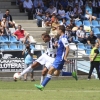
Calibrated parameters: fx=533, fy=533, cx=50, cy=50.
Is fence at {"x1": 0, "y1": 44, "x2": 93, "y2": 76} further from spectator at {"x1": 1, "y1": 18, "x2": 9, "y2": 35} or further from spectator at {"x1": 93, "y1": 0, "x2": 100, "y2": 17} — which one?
spectator at {"x1": 93, "y1": 0, "x2": 100, "y2": 17}

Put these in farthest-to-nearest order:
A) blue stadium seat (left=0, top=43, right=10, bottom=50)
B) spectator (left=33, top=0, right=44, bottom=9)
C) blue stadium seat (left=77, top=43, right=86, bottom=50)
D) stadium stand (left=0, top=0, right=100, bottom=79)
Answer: spectator (left=33, top=0, right=44, bottom=9), blue stadium seat (left=77, top=43, right=86, bottom=50), stadium stand (left=0, top=0, right=100, bottom=79), blue stadium seat (left=0, top=43, right=10, bottom=50)

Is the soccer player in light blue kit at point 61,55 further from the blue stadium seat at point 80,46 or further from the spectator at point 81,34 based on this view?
the spectator at point 81,34

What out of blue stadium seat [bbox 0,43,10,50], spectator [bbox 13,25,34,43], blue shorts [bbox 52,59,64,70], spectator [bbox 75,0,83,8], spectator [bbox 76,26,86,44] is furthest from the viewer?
spectator [bbox 75,0,83,8]

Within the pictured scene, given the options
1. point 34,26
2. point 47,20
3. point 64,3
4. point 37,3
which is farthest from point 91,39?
point 64,3

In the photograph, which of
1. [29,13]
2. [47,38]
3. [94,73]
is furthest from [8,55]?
[47,38]

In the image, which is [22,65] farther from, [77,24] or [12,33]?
[77,24]

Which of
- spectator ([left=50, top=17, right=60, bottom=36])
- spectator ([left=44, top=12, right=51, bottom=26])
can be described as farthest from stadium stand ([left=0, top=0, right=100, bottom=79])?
spectator ([left=50, top=17, right=60, bottom=36])

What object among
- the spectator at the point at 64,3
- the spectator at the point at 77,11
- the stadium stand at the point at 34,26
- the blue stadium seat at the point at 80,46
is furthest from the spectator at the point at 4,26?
the spectator at the point at 64,3

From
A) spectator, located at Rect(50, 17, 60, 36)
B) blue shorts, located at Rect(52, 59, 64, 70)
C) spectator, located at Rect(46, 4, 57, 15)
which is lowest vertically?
spectator, located at Rect(50, 17, 60, 36)

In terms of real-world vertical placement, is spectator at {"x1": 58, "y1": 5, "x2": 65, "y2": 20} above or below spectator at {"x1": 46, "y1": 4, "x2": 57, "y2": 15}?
below

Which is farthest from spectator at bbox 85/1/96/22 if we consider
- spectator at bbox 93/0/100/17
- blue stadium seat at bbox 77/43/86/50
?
blue stadium seat at bbox 77/43/86/50

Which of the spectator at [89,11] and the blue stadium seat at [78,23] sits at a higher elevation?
the spectator at [89,11]

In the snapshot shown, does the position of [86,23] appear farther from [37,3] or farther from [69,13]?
[37,3]

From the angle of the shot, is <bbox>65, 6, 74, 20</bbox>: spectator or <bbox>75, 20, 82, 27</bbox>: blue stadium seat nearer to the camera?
<bbox>75, 20, 82, 27</bbox>: blue stadium seat
